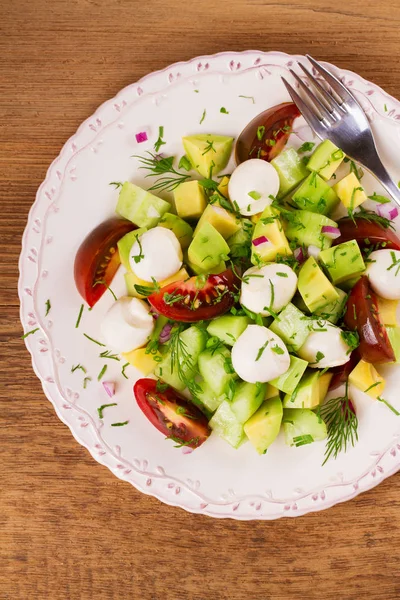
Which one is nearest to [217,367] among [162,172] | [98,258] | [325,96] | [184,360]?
[184,360]

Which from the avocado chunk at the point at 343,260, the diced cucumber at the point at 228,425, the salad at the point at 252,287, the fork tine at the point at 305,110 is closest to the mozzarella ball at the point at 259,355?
the salad at the point at 252,287

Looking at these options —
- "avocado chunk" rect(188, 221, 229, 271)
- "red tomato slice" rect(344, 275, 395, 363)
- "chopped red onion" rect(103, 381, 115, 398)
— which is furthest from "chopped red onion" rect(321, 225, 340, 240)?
"chopped red onion" rect(103, 381, 115, 398)

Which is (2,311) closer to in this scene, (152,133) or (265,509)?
(152,133)

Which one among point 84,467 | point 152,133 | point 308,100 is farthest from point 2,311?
point 308,100

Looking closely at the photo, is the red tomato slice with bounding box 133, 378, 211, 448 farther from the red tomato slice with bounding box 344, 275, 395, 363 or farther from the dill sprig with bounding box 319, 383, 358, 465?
the red tomato slice with bounding box 344, 275, 395, 363

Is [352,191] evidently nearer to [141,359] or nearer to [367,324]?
[367,324]

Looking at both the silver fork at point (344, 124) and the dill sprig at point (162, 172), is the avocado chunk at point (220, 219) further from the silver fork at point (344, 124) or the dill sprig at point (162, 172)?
the silver fork at point (344, 124)
